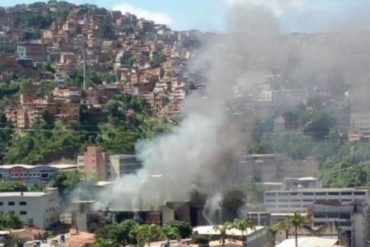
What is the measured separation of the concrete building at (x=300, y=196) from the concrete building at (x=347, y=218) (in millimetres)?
2410

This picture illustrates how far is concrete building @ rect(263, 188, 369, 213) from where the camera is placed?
20.2 meters

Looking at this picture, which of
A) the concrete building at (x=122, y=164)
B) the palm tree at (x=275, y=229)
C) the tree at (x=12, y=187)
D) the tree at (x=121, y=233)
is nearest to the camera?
the tree at (x=121, y=233)

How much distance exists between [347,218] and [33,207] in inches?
205

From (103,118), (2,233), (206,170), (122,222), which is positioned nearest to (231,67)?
(206,170)

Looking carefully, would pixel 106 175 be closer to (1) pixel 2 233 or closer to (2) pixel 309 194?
(2) pixel 309 194

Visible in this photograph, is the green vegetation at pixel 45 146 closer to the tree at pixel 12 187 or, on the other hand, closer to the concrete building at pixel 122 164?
the concrete building at pixel 122 164

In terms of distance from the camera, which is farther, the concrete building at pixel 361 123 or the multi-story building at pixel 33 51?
the multi-story building at pixel 33 51

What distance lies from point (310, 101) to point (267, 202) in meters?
5.30

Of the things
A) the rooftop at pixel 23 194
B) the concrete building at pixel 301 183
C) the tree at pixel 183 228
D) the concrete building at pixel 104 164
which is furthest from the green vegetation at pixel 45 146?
the tree at pixel 183 228

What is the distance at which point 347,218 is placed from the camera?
17266mm

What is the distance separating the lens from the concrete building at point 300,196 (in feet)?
66.2

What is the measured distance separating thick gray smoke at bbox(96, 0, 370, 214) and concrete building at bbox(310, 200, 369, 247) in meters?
1.44

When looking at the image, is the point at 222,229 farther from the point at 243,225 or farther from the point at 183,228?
the point at 183,228

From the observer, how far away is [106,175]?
23203mm
